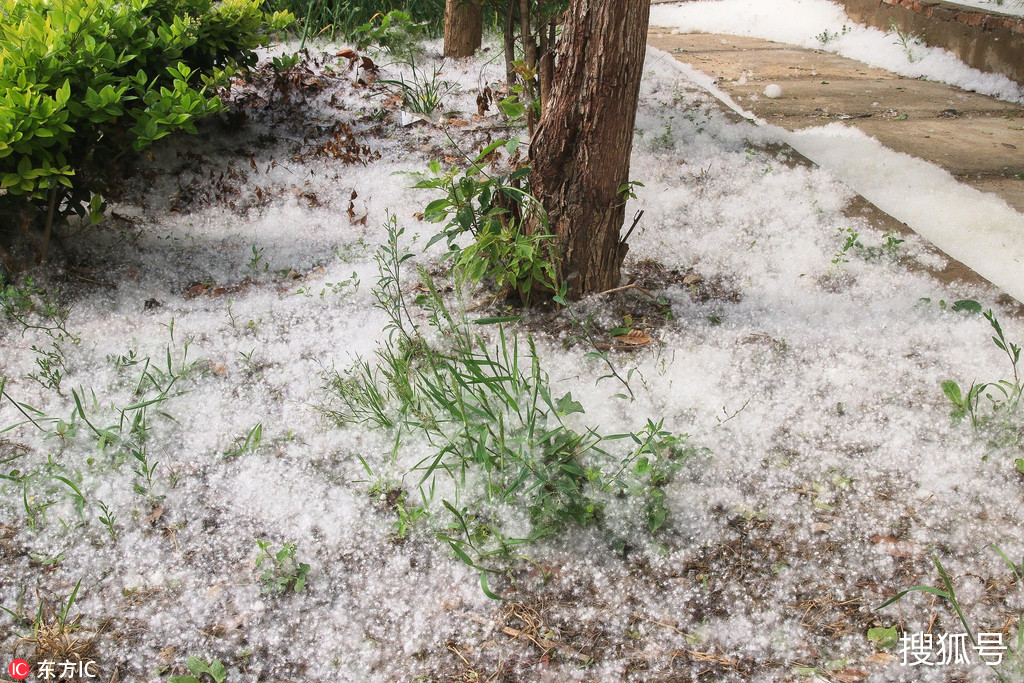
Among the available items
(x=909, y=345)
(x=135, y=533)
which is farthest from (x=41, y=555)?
(x=909, y=345)

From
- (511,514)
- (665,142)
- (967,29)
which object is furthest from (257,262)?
(967,29)

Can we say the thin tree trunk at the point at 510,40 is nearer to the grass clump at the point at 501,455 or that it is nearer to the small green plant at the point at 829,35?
the grass clump at the point at 501,455

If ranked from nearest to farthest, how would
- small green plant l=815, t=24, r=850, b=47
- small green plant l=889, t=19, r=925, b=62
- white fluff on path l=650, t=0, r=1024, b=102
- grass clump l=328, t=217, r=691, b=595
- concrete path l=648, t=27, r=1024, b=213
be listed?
grass clump l=328, t=217, r=691, b=595 < concrete path l=648, t=27, r=1024, b=213 < white fluff on path l=650, t=0, r=1024, b=102 < small green plant l=889, t=19, r=925, b=62 < small green plant l=815, t=24, r=850, b=47

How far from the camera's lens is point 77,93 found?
2543mm

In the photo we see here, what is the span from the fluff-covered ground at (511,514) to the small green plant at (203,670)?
0.03 m

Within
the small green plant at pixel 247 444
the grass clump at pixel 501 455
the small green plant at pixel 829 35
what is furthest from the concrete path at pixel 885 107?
the small green plant at pixel 247 444

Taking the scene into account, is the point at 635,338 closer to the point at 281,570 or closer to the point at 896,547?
the point at 896,547

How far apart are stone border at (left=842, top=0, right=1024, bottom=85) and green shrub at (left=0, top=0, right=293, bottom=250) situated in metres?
5.04

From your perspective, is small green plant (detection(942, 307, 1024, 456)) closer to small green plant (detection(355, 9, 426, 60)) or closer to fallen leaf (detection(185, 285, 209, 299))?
fallen leaf (detection(185, 285, 209, 299))

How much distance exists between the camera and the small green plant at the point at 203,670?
1.62 m

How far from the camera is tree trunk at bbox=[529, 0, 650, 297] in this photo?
7.23 ft

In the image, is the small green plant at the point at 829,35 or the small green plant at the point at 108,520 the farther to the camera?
the small green plant at the point at 829,35

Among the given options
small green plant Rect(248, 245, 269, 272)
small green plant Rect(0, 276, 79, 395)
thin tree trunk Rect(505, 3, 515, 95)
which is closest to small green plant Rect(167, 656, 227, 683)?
small green plant Rect(0, 276, 79, 395)

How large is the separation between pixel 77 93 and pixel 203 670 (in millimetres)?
2110
